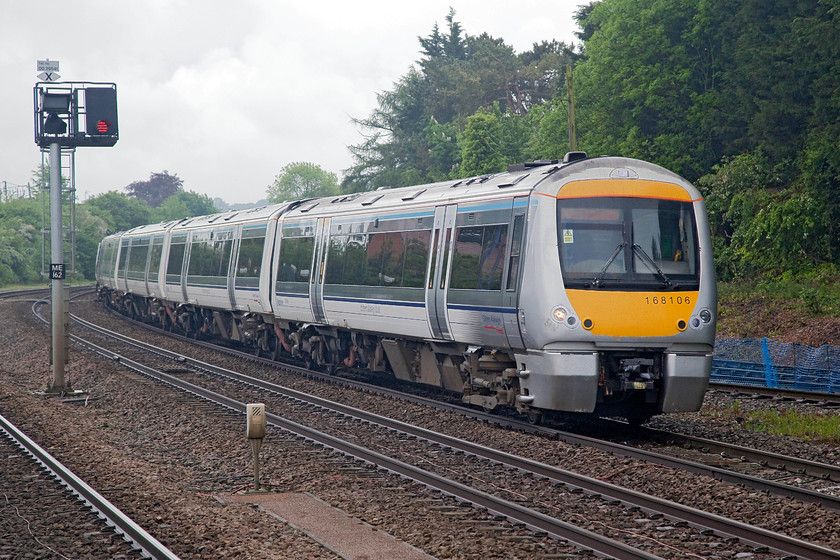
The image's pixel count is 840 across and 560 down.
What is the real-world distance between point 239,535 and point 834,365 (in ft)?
45.5

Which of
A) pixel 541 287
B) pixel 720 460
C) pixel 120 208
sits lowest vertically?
pixel 720 460

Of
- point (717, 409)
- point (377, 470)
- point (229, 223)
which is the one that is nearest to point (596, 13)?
point (229, 223)

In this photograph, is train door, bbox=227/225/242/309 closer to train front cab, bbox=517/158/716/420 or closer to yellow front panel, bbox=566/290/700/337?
train front cab, bbox=517/158/716/420

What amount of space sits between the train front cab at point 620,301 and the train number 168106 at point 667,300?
1 centimetres

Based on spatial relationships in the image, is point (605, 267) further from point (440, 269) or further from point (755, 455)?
point (440, 269)

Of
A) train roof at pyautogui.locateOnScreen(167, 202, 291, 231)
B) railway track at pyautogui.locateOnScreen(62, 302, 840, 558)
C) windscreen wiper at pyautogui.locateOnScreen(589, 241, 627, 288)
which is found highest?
train roof at pyautogui.locateOnScreen(167, 202, 291, 231)

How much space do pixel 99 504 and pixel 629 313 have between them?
6.22 m

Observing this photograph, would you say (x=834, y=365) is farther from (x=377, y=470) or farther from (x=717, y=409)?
(x=377, y=470)

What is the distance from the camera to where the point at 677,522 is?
7844mm

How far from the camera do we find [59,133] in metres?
17.0

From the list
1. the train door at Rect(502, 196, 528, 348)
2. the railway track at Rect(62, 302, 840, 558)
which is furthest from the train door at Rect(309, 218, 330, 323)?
the train door at Rect(502, 196, 528, 348)

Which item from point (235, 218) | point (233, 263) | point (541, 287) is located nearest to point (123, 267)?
point (235, 218)

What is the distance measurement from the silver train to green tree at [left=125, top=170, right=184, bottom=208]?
122 meters

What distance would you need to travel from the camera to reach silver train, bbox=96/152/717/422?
11.6 m
